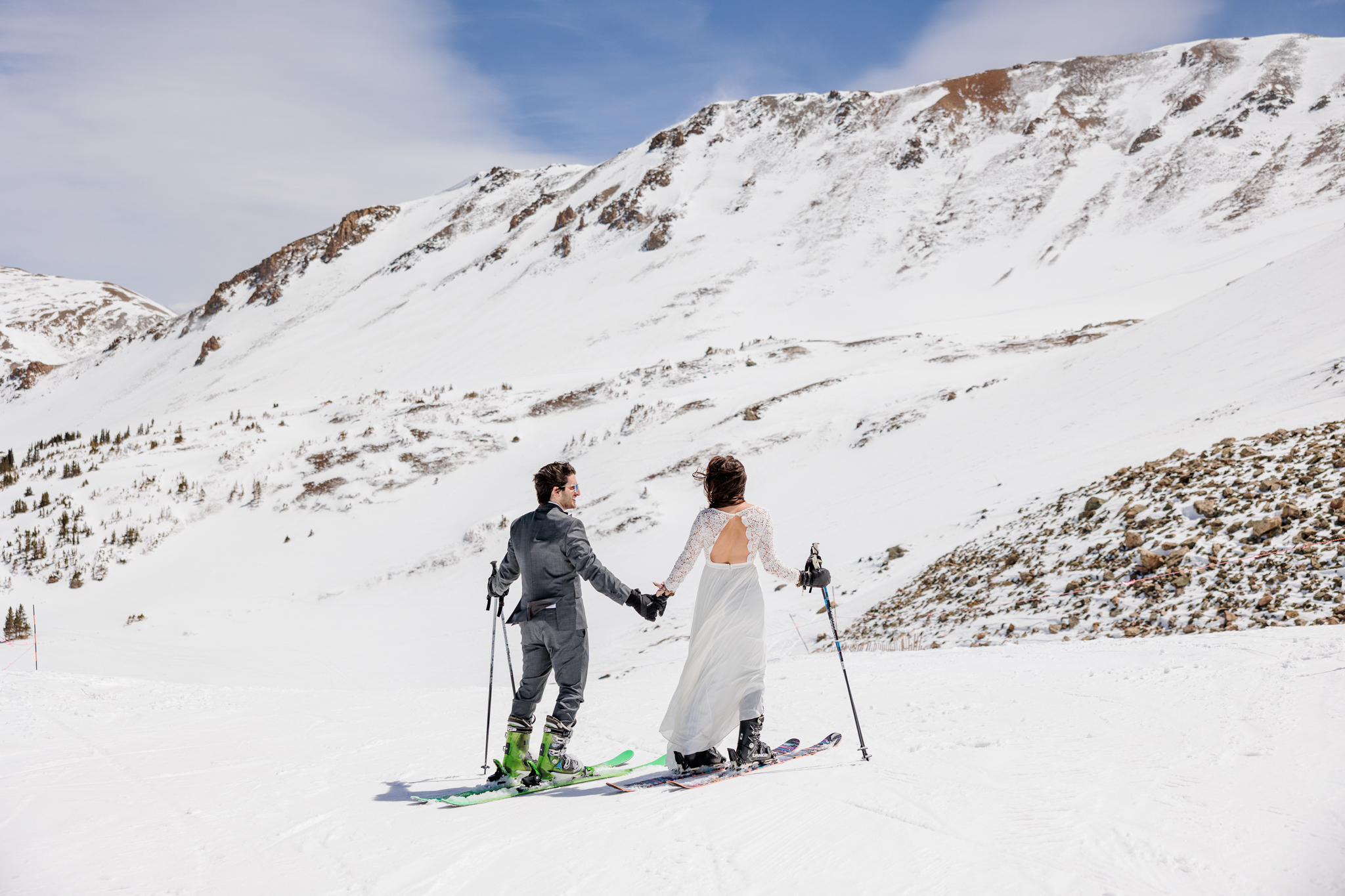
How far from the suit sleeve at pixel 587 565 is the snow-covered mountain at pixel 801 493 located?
1.14 m

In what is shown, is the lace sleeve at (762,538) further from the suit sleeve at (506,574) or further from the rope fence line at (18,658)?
the rope fence line at (18,658)

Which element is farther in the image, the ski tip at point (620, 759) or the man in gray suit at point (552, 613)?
the ski tip at point (620, 759)

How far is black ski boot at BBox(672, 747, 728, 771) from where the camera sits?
180 inches

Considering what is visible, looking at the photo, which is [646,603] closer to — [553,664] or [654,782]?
[553,664]

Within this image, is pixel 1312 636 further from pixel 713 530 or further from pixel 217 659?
pixel 217 659

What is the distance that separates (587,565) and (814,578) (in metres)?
1.37

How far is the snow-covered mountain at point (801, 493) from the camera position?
3.86 meters

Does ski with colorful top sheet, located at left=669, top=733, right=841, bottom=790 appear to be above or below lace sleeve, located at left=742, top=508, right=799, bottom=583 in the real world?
below

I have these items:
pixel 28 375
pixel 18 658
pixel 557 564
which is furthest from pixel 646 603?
pixel 28 375

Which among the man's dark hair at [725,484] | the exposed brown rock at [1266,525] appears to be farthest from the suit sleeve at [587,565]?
the exposed brown rock at [1266,525]

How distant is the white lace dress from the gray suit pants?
60cm

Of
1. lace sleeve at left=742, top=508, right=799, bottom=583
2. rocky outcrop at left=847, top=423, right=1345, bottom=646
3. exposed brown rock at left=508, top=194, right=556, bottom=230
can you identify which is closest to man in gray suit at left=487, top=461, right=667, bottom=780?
lace sleeve at left=742, top=508, right=799, bottom=583

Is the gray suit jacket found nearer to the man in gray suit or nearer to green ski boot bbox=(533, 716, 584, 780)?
the man in gray suit

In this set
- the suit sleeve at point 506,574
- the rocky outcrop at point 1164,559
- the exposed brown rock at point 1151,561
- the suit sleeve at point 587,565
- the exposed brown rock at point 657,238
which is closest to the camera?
the suit sleeve at point 587,565
